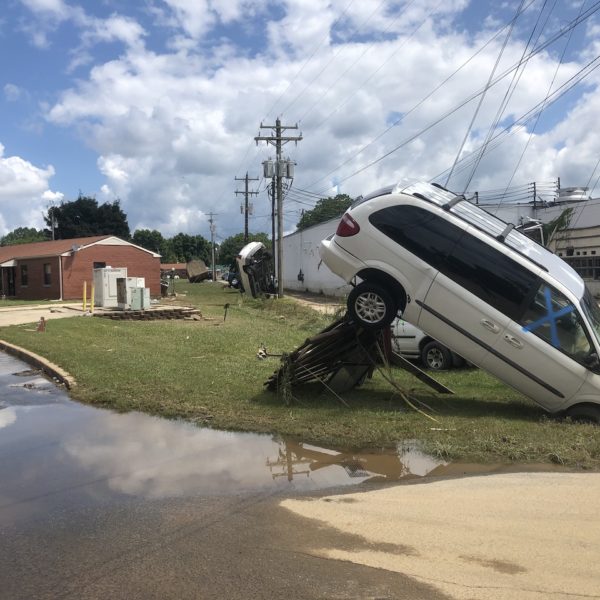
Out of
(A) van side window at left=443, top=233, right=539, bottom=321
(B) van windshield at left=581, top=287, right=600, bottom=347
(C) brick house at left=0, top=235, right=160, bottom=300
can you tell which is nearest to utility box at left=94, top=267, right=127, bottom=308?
(C) brick house at left=0, top=235, right=160, bottom=300

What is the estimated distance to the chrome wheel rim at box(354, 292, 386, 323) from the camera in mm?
7977

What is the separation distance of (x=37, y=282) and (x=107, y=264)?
4332mm

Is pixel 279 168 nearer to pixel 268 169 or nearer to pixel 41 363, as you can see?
pixel 268 169

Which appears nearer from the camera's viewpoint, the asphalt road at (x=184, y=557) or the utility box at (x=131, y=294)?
the asphalt road at (x=184, y=557)

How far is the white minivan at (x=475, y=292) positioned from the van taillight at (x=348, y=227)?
0.01m

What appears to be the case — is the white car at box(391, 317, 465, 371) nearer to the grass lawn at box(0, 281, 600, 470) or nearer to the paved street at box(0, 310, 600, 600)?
the grass lawn at box(0, 281, 600, 470)

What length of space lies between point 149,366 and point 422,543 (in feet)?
24.8

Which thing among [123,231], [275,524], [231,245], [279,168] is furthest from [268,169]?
[231,245]

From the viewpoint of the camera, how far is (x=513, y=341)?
7449 mm

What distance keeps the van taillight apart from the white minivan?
0.01m

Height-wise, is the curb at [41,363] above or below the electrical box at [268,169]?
below

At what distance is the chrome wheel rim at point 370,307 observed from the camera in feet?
26.2

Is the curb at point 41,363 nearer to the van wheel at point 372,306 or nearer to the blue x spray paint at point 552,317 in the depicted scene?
the van wheel at point 372,306

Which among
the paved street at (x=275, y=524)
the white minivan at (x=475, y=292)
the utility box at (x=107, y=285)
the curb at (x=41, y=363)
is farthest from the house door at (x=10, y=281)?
the white minivan at (x=475, y=292)
